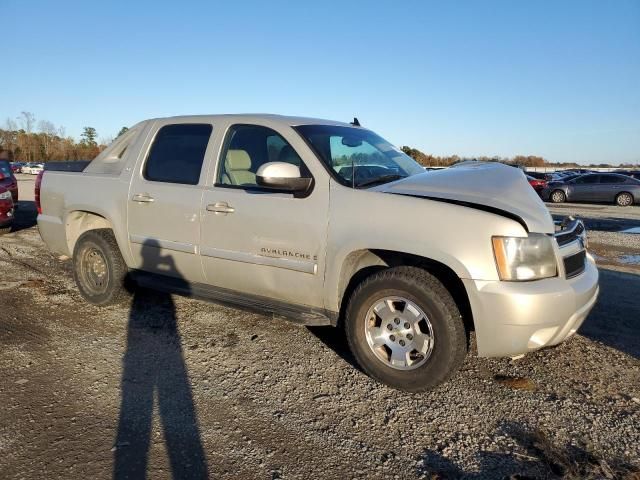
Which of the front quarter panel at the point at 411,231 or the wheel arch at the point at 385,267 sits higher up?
the front quarter panel at the point at 411,231

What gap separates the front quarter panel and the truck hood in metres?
0.11

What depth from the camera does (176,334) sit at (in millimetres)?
4258

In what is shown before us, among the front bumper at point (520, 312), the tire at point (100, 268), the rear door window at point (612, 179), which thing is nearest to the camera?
the front bumper at point (520, 312)

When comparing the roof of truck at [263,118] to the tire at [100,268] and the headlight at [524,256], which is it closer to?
the tire at [100,268]

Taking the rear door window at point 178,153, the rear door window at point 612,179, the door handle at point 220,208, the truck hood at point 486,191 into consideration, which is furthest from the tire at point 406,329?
the rear door window at point 612,179

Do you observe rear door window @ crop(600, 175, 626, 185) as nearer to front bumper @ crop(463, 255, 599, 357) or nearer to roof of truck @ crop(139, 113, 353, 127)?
roof of truck @ crop(139, 113, 353, 127)

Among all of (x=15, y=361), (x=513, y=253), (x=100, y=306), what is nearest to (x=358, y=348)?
(x=513, y=253)

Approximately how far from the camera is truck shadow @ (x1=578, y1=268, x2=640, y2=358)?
4074 millimetres

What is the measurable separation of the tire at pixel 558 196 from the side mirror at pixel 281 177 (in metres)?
21.8

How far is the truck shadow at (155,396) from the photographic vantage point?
97.2 inches

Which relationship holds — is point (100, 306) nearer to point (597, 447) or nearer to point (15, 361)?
point (15, 361)

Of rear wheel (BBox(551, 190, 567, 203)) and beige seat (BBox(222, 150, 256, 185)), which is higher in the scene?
beige seat (BBox(222, 150, 256, 185))

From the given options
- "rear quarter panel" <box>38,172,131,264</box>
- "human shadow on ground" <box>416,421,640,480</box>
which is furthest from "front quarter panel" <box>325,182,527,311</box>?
"rear quarter panel" <box>38,172,131,264</box>

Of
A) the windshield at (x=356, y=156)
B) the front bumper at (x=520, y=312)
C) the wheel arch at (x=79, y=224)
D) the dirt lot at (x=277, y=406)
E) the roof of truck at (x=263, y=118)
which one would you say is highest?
the roof of truck at (x=263, y=118)
